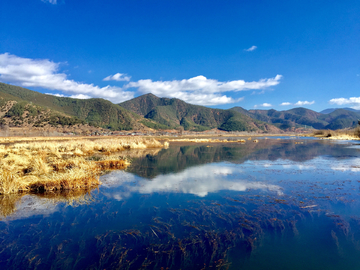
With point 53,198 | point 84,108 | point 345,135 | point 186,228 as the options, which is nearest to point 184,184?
point 186,228

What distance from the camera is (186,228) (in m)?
7.22

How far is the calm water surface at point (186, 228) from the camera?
5.51 meters

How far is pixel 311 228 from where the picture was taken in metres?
7.12

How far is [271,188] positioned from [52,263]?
417 inches

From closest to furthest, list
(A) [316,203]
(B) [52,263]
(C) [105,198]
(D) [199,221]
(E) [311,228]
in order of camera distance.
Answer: (B) [52,263]
(E) [311,228]
(D) [199,221]
(A) [316,203]
(C) [105,198]

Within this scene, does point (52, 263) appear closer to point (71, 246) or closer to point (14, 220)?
point (71, 246)

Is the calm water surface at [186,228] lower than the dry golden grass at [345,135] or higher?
lower

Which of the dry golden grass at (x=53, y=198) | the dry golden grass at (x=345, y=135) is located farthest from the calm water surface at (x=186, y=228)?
A: the dry golden grass at (x=345, y=135)

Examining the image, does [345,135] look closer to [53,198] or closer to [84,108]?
[53,198]

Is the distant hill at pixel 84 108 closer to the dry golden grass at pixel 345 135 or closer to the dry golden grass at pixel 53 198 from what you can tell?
the dry golden grass at pixel 345 135

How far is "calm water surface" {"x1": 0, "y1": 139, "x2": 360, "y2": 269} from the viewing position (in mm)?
5508

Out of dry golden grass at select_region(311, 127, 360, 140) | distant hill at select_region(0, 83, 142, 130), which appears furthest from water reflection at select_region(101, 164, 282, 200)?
distant hill at select_region(0, 83, 142, 130)

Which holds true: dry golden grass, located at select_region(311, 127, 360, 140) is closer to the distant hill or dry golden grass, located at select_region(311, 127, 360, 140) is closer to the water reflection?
the water reflection

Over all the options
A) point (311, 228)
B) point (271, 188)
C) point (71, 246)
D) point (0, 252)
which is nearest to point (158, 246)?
point (71, 246)
